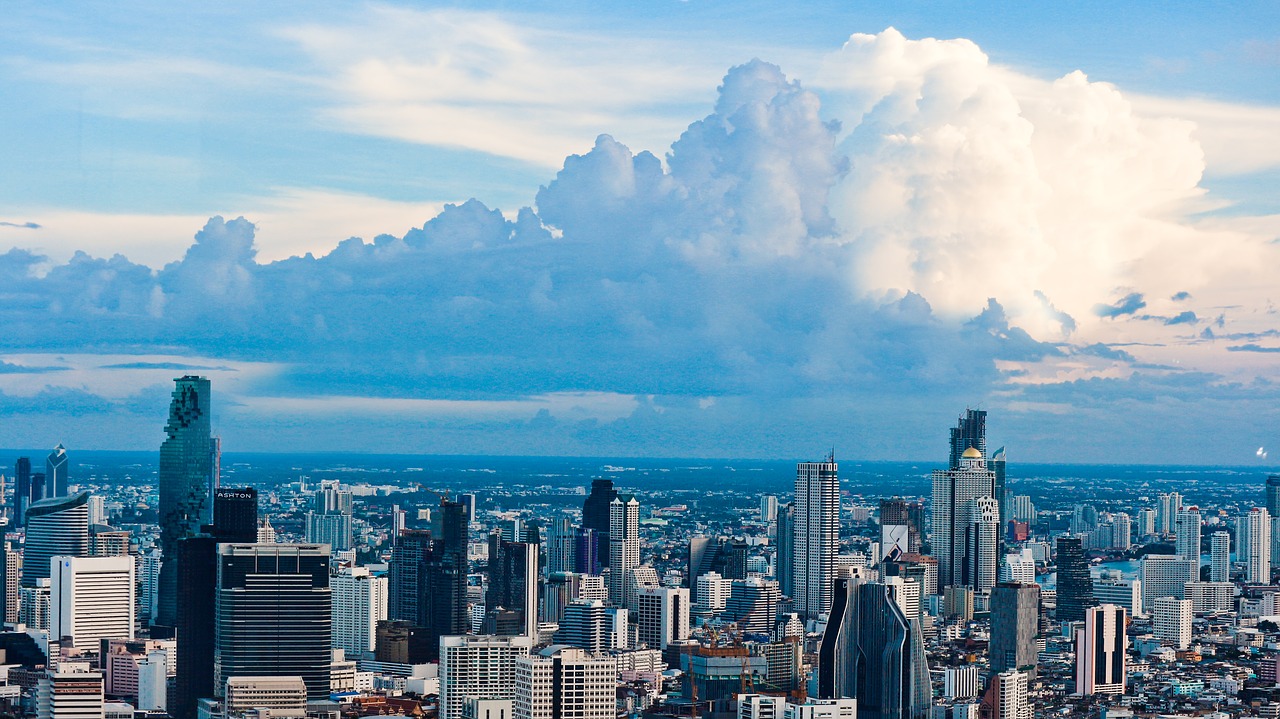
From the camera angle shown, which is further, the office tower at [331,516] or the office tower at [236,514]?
the office tower at [331,516]

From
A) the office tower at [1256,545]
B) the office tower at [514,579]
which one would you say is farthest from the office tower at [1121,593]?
the office tower at [514,579]

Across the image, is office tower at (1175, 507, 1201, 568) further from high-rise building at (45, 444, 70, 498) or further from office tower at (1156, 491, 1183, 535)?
high-rise building at (45, 444, 70, 498)

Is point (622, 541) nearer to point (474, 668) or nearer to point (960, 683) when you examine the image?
point (960, 683)

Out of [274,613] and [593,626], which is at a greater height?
[274,613]

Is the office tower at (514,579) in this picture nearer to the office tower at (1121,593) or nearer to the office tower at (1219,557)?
the office tower at (1121,593)

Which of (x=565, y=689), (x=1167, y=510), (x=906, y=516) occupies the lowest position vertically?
(x=565, y=689)

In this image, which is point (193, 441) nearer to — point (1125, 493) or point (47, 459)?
point (47, 459)

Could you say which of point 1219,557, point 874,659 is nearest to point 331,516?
point 874,659
